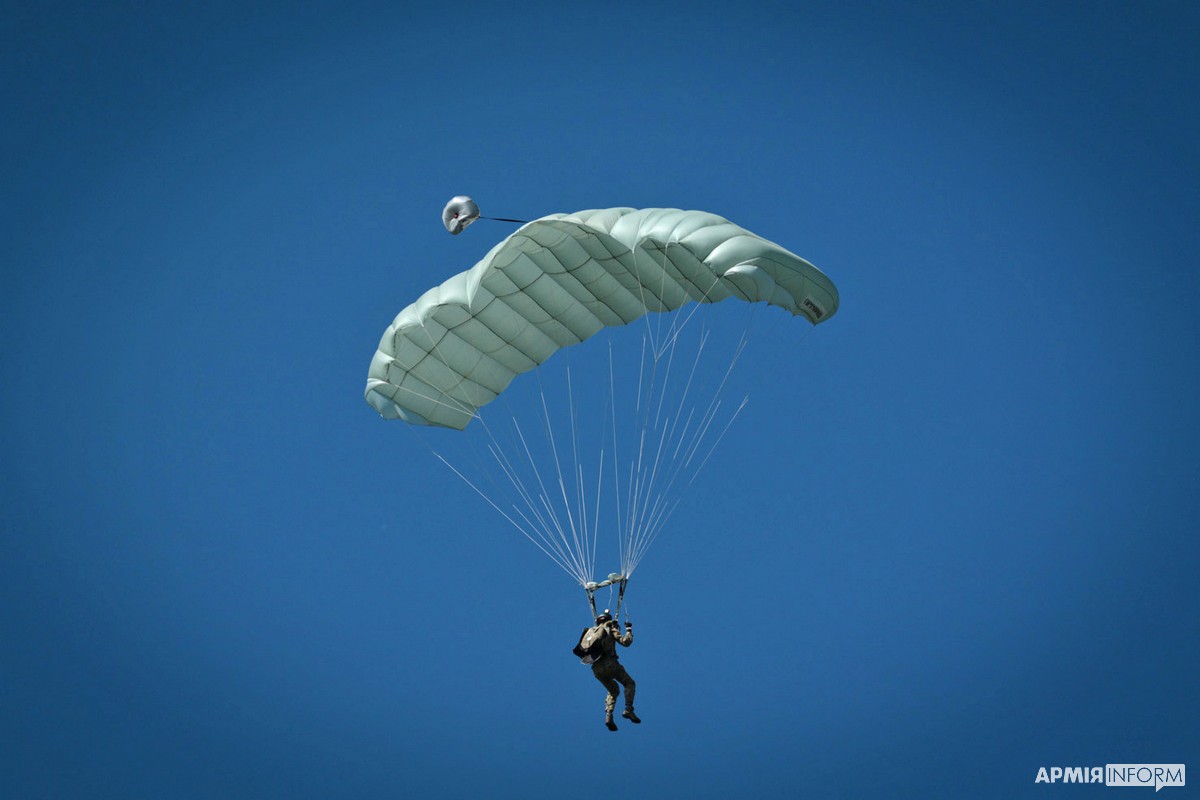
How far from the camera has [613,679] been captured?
16625mm

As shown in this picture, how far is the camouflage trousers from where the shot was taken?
54.2 ft

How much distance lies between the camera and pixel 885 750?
1490 inches

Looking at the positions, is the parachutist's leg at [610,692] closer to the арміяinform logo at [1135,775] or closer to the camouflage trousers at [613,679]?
the camouflage trousers at [613,679]

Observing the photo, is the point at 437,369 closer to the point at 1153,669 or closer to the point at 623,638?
the point at 623,638

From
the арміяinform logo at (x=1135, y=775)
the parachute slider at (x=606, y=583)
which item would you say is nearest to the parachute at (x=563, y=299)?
the parachute slider at (x=606, y=583)

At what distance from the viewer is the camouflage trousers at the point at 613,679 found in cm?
1653

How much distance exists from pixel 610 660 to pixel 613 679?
0.22 meters

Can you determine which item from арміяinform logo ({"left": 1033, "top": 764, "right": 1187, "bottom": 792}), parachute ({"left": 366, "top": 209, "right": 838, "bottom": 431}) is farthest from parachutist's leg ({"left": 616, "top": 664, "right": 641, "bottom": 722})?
арміяinform logo ({"left": 1033, "top": 764, "right": 1187, "bottom": 792})

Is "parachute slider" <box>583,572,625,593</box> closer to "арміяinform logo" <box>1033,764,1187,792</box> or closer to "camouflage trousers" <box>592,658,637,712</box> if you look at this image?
"camouflage trousers" <box>592,658,637,712</box>

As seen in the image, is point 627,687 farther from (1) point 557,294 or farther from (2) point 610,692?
(1) point 557,294

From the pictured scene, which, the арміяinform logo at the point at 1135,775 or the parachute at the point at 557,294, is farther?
the арміяinform logo at the point at 1135,775

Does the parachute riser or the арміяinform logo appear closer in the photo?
the parachute riser

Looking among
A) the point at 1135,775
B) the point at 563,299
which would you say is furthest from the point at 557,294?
the point at 1135,775

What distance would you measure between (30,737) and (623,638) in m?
35.0
